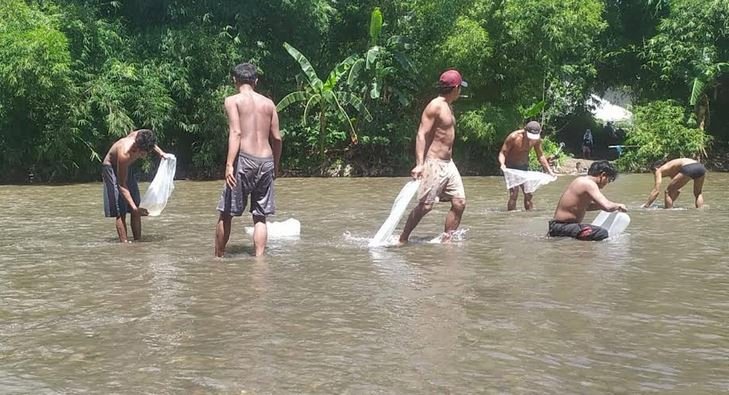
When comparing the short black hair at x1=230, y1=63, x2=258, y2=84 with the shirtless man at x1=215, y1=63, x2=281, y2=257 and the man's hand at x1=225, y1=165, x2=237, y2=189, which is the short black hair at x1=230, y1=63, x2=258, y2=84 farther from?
the man's hand at x1=225, y1=165, x2=237, y2=189

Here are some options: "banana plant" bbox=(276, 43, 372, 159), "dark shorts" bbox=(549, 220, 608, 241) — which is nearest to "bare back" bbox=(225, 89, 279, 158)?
"dark shorts" bbox=(549, 220, 608, 241)

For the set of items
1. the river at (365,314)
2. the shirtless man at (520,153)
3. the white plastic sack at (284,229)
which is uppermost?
the shirtless man at (520,153)

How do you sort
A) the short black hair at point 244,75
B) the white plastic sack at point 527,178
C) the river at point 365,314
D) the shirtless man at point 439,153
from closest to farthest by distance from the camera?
the river at point 365,314 → the short black hair at point 244,75 → the shirtless man at point 439,153 → the white plastic sack at point 527,178

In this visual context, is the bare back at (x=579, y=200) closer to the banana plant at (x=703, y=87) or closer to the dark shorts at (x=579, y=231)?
the dark shorts at (x=579, y=231)

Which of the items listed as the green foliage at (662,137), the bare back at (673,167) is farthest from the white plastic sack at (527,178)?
the green foliage at (662,137)

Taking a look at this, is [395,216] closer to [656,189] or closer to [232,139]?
[232,139]

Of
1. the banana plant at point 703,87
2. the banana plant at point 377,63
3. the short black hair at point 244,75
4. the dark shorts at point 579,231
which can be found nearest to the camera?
the short black hair at point 244,75

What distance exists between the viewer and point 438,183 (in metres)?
7.63

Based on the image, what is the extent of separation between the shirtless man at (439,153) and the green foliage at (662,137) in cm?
1610

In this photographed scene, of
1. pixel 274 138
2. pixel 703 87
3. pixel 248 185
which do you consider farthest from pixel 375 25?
pixel 248 185

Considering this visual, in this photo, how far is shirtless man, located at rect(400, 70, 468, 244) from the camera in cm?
760

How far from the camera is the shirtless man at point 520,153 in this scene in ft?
35.8

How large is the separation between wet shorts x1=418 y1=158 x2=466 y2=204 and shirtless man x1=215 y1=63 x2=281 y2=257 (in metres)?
1.55

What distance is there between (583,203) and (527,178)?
→ 255 cm
